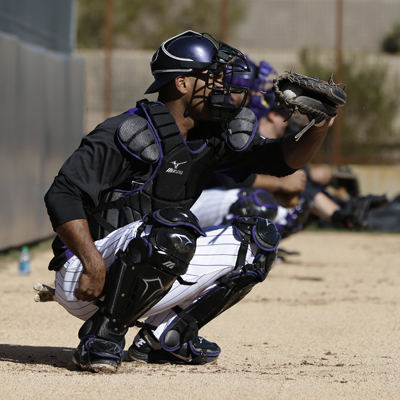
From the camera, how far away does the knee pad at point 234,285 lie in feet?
10.8

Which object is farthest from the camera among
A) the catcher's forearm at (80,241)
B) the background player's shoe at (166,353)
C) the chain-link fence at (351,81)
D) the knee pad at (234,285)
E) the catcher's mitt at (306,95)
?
the chain-link fence at (351,81)

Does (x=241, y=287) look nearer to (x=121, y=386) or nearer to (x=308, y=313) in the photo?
(x=121, y=386)

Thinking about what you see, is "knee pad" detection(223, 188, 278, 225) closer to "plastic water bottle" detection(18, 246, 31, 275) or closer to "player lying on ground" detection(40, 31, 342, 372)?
"plastic water bottle" detection(18, 246, 31, 275)

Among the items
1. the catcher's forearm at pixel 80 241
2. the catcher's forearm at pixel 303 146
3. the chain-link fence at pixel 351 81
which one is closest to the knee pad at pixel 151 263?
the catcher's forearm at pixel 80 241

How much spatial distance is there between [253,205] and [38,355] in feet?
8.74

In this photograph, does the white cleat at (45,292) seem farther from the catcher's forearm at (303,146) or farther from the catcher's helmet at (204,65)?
the catcher's forearm at (303,146)

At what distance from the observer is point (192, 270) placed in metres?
3.28

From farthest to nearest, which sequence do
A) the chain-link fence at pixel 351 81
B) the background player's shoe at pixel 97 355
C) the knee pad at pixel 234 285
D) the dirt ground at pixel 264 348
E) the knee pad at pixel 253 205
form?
the chain-link fence at pixel 351 81, the knee pad at pixel 253 205, the knee pad at pixel 234 285, the background player's shoe at pixel 97 355, the dirt ground at pixel 264 348

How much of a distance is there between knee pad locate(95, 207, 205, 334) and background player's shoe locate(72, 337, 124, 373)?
0.44 ft

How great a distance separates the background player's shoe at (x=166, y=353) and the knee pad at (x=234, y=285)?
5 cm

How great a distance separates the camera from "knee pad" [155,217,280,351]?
3295mm

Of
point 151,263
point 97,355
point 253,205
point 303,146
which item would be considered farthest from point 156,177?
point 253,205

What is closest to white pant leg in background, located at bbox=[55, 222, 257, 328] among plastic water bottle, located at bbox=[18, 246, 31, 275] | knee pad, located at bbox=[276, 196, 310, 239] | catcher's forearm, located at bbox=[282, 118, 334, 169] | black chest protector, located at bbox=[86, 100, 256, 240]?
black chest protector, located at bbox=[86, 100, 256, 240]

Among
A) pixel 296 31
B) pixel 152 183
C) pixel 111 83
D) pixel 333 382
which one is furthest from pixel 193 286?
pixel 296 31
